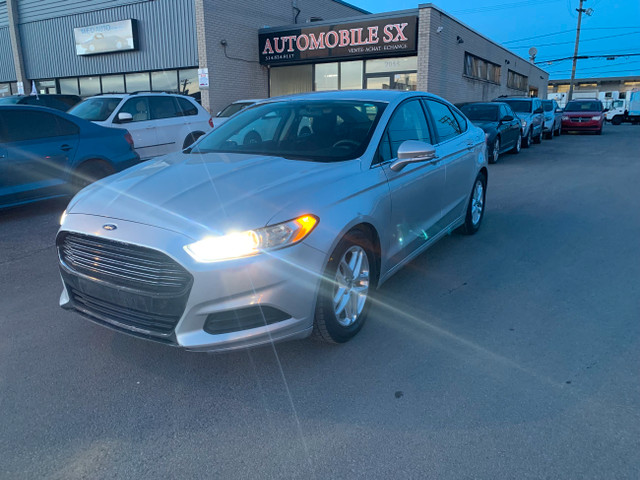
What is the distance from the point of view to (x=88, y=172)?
7.52 m

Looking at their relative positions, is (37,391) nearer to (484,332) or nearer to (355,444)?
(355,444)

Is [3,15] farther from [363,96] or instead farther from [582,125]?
[582,125]

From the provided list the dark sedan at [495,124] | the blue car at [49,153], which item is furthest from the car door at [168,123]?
the dark sedan at [495,124]

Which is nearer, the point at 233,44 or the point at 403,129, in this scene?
the point at 403,129

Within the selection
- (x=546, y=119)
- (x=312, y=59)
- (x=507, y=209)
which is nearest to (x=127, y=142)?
(x=507, y=209)

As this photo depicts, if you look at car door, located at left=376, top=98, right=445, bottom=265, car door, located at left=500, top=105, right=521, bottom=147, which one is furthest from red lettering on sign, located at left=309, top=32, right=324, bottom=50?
car door, located at left=376, top=98, right=445, bottom=265

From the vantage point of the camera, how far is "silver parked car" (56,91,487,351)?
271 cm

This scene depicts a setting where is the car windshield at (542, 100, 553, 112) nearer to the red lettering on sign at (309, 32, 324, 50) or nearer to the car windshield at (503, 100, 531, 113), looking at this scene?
the car windshield at (503, 100, 531, 113)

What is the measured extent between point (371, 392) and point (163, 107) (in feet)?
30.2

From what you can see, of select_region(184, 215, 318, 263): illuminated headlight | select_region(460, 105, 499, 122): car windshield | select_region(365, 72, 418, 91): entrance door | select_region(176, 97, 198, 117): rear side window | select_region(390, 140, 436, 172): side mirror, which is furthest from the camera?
select_region(365, 72, 418, 91): entrance door

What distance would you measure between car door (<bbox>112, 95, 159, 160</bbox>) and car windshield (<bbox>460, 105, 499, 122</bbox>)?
333 inches

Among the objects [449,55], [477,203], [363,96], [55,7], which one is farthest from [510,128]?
[55,7]

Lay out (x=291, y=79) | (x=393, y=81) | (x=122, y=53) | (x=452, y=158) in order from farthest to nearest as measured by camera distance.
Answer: (x=122, y=53) < (x=291, y=79) < (x=393, y=81) < (x=452, y=158)

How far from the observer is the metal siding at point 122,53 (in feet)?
64.2
